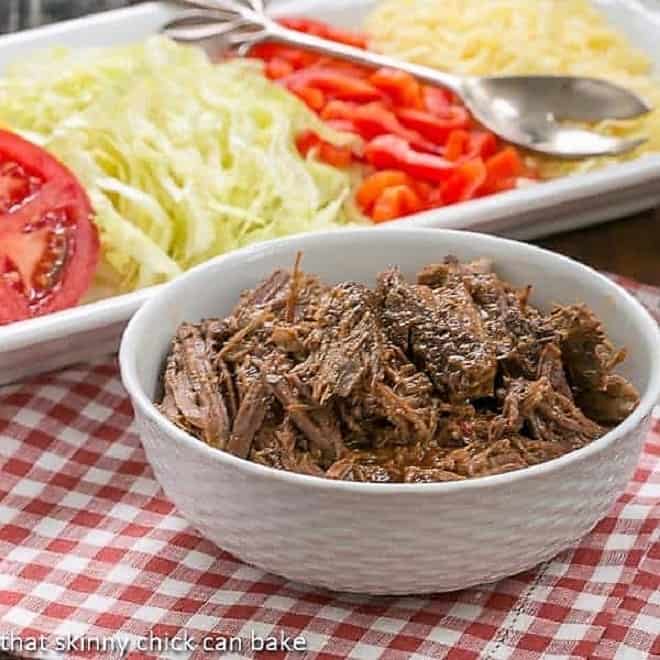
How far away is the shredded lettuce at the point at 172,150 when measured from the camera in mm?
3562

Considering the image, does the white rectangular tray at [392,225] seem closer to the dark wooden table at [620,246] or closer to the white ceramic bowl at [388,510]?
the dark wooden table at [620,246]

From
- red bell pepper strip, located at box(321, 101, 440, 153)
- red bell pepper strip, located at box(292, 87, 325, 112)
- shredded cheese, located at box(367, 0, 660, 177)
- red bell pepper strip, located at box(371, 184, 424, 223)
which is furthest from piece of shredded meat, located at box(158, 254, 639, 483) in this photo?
shredded cheese, located at box(367, 0, 660, 177)

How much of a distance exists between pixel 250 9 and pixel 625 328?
1971 mm

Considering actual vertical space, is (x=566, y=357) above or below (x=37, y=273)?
above

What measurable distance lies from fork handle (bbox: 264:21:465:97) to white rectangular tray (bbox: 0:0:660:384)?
19cm

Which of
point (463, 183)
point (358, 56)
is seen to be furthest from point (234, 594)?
point (358, 56)

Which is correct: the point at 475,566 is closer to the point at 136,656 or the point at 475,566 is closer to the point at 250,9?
the point at 136,656

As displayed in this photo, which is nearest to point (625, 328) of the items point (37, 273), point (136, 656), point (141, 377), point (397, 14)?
point (141, 377)

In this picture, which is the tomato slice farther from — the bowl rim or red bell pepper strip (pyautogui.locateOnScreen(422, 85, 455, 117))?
red bell pepper strip (pyautogui.locateOnScreen(422, 85, 455, 117))

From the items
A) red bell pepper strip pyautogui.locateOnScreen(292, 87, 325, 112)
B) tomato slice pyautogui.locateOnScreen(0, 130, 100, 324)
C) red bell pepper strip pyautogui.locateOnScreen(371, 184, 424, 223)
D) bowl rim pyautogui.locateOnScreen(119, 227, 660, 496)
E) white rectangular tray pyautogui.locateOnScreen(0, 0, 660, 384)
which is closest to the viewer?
bowl rim pyautogui.locateOnScreen(119, 227, 660, 496)

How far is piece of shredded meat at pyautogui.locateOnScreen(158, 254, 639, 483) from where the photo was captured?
2.52 metres

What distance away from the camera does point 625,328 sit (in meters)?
2.84

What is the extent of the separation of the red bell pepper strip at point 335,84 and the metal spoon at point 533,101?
0.23 ft

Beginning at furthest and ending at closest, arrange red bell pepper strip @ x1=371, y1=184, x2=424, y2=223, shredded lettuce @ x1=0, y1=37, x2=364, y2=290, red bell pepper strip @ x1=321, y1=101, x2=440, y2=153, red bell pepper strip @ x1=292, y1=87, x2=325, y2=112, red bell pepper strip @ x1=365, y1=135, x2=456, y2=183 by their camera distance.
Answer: red bell pepper strip @ x1=292, y1=87, x2=325, y2=112, red bell pepper strip @ x1=321, y1=101, x2=440, y2=153, red bell pepper strip @ x1=365, y1=135, x2=456, y2=183, red bell pepper strip @ x1=371, y1=184, x2=424, y2=223, shredded lettuce @ x1=0, y1=37, x2=364, y2=290
